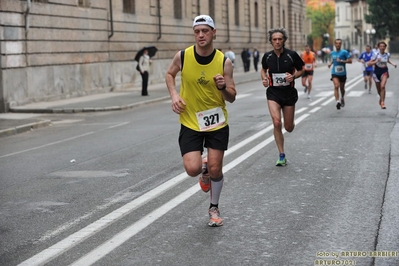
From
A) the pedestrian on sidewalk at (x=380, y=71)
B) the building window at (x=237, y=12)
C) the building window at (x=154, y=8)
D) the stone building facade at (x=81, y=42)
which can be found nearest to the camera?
the pedestrian on sidewalk at (x=380, y=71)

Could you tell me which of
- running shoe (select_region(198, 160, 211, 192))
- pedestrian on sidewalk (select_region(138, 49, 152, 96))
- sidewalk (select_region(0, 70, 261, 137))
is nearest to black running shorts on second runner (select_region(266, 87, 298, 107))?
running shoe (select_region(198, 160, 211, 192))

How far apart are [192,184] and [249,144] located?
3.88 metres

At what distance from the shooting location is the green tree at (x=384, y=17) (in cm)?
8062

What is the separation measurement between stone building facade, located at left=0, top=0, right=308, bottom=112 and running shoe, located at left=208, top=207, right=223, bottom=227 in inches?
687

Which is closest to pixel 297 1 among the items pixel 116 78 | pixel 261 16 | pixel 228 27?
pixel 261 16

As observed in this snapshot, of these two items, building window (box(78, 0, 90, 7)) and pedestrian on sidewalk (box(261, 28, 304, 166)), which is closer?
pedestrian on sidewalk (box(261, 28, 304, 166))

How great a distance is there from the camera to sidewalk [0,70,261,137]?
1869 centimetres

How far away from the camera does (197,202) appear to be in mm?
7863

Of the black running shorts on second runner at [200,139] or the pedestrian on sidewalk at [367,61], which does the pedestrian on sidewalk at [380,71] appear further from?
the black running shorts on second runner at [200,139]

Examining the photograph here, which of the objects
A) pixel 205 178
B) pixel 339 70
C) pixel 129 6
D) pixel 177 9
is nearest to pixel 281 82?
pixel 205 178

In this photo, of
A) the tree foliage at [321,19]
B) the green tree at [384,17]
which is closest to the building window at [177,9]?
the green tree at [384,17]

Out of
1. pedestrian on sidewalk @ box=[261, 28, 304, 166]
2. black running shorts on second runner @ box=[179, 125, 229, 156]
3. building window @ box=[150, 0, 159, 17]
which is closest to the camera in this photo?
black running shorts on second runner @ box=[179, 125, 229, 156]

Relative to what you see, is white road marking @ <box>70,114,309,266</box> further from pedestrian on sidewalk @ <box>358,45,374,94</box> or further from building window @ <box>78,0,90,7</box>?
building window @ <box>78,0,90,7</box>

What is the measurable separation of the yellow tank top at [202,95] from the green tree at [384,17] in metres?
76.5
